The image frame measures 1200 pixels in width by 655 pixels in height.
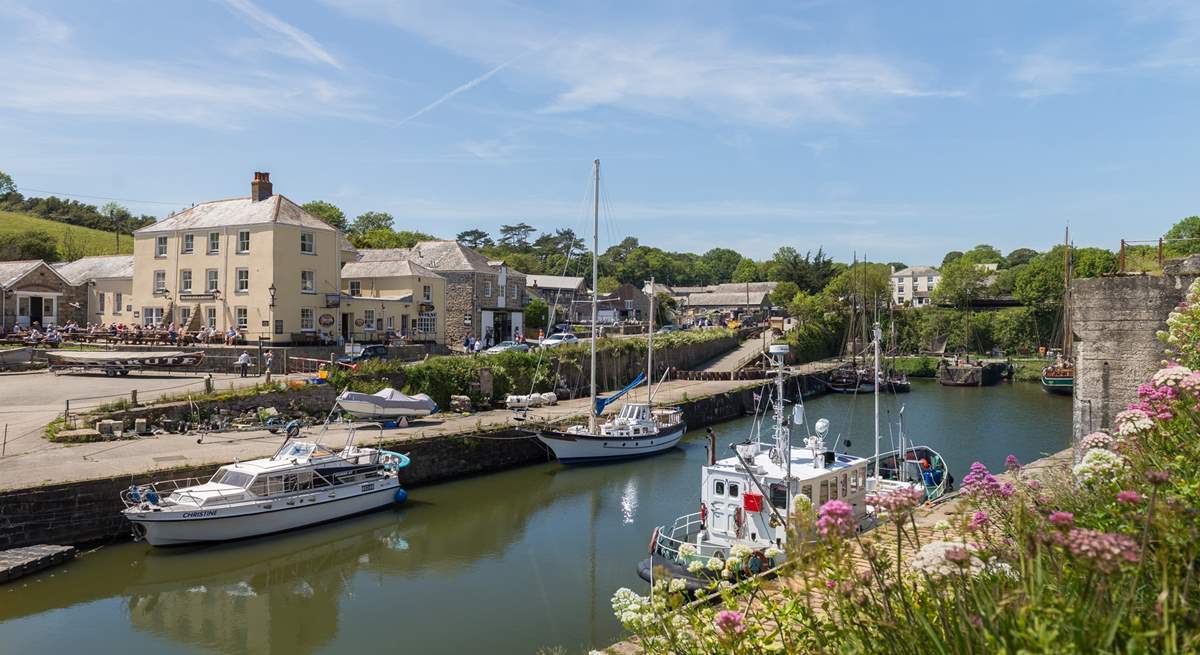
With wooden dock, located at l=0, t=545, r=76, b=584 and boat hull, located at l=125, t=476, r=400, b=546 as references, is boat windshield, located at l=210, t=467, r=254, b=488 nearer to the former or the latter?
boat hull, located at l=125, t=476, r=400, b=546

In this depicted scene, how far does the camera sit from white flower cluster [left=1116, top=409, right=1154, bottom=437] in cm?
515

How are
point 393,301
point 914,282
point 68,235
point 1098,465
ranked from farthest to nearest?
point 914,282
point 68,235
point 393,301
point 1098,465

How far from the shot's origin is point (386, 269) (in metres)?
45.2

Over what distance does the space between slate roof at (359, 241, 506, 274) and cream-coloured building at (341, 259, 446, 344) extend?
1857 millimetres

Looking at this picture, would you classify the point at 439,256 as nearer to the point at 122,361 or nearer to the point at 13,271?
the point at 122,361

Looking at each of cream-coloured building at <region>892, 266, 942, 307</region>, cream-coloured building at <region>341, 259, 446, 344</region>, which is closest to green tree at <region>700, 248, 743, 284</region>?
cream-coloured building at <region>892, 266, 942, 307</region>

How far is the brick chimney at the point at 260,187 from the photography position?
3931 centimetres

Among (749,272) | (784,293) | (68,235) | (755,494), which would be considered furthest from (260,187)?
(749,272)

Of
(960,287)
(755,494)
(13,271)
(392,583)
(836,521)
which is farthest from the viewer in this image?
(960,287)

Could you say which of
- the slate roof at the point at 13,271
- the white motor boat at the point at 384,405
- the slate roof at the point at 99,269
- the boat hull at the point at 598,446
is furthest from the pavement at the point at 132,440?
the slate roof at the point at 99,269

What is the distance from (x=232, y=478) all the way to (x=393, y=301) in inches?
936

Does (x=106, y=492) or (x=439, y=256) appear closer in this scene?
(x=106, y=492)

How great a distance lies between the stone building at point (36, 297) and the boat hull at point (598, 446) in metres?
32.9

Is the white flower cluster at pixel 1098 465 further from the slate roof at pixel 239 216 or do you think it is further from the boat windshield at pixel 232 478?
the slate roof at pixel 239 216
